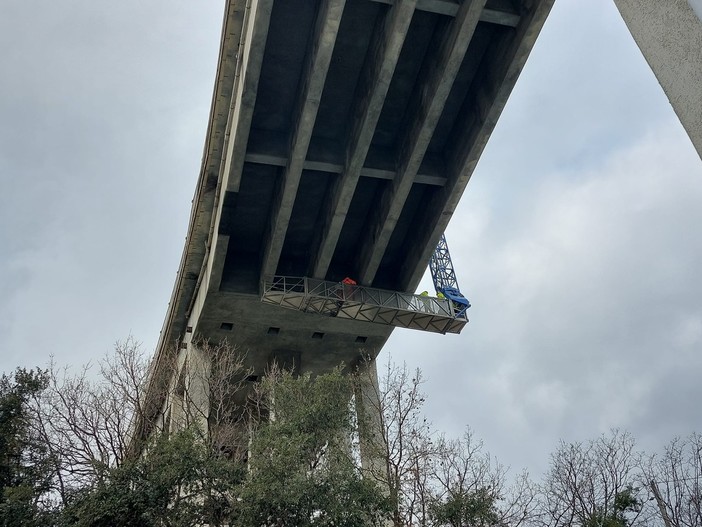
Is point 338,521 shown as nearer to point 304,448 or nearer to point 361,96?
point 304,448

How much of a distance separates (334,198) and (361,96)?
3.95m

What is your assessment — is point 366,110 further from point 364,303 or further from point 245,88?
point 364,303

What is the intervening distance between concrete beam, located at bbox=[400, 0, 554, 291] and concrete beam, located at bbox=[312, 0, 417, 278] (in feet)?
11.3

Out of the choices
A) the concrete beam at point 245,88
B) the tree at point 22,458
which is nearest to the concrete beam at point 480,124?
the concrete beam at point 245,88

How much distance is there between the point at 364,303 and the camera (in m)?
26.3

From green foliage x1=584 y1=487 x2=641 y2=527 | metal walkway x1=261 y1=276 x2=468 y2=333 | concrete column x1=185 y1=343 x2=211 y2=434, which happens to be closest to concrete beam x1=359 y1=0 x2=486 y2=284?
metal walkway x1=261 y1=276 x2=468 y2=333

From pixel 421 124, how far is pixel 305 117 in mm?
3848

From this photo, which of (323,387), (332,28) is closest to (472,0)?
(332,28)

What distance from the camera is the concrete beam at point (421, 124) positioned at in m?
19.1

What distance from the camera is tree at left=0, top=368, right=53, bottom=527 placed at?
54.1 feet

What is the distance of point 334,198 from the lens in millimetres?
24328

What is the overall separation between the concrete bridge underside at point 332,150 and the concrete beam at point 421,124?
0.05 m

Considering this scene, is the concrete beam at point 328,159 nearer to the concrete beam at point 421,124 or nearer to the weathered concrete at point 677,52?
the concrete beam at point 421,124

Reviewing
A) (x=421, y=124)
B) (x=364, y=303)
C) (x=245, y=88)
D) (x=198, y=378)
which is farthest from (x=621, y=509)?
(x=245, y=88)
